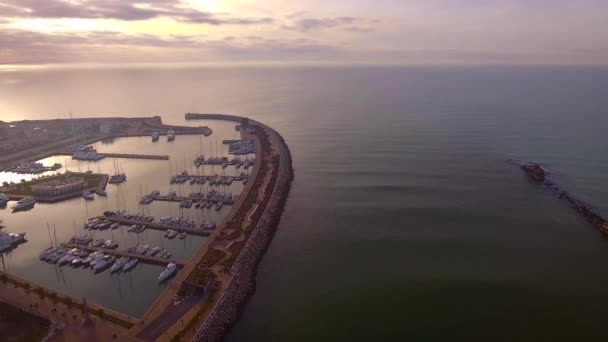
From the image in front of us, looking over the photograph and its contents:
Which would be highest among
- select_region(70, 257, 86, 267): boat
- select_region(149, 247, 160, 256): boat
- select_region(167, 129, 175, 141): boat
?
select_region(167, 129, 175, 141): boat

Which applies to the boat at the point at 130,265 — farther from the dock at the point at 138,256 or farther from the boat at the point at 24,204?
the boat at the point at 24,204

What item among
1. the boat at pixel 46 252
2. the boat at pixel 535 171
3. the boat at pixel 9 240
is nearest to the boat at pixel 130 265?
the boat at pixel 46 252

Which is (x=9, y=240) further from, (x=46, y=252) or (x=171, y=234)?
(x=171, y=234)

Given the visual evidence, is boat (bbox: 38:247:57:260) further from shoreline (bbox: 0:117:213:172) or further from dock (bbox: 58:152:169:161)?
shoreline (bbox: 0:117:213:172)

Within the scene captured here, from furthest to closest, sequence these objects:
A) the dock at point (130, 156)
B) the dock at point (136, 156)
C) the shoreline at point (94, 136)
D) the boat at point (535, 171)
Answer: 1. the dock at point (130, 156)
2. the dock at point (136, 156)
3. the shoreline at point (94, 136)
4. the boat at point (535, 171)

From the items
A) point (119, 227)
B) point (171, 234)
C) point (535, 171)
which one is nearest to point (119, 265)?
point (171, 234)

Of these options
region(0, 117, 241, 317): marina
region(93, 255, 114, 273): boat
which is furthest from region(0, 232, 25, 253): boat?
region(93, 255, 114, 273): boat

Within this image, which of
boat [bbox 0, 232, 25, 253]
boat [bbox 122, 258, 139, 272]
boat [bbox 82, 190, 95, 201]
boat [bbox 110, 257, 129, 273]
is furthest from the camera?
boat [bbox 82, 190, 95, 201]
